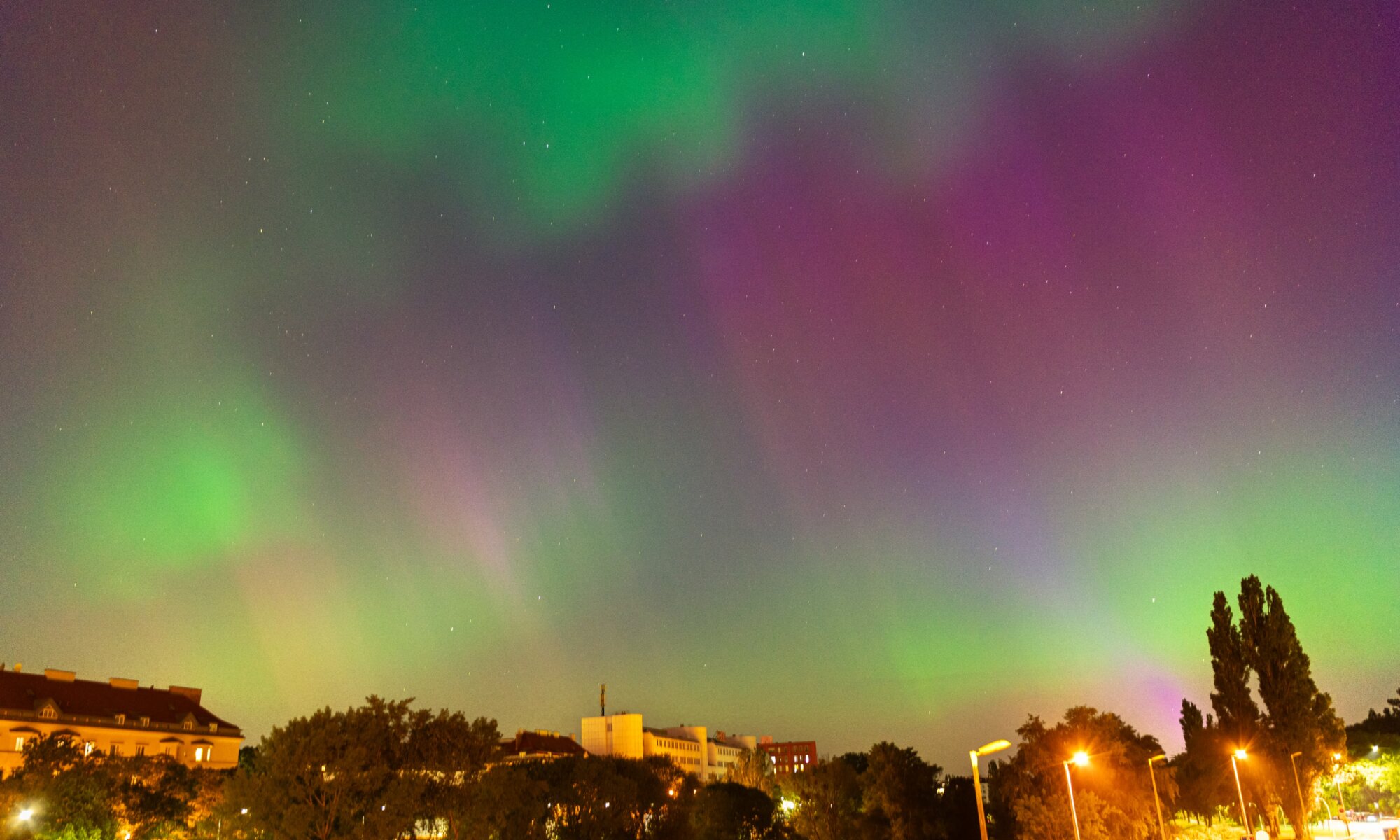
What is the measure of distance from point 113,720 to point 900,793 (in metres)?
85.6

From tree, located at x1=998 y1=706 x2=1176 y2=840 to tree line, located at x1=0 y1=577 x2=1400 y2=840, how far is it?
14 centimetres

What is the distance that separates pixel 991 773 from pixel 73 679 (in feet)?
323

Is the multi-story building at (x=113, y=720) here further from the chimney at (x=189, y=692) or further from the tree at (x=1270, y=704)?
the tree at (x=1270, y=704)

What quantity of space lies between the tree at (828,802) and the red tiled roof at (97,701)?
74978mm

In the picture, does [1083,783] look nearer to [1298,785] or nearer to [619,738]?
[1298,785]

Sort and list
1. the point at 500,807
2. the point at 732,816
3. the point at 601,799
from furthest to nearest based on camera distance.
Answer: the point at 732,816 → the point at 601,799 → the point at 500,807

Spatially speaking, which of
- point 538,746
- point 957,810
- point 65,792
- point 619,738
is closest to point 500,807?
point 65,792

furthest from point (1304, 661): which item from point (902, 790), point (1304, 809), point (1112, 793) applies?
point (902, 790)

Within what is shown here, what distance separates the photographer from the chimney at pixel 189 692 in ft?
389

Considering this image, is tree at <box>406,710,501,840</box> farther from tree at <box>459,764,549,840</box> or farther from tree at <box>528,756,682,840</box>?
tree at <box>528,756,682,840</box>

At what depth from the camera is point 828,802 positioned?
87750mm

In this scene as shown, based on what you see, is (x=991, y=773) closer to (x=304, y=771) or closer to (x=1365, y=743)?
(x=304, y=771)

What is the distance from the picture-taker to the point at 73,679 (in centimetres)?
10500

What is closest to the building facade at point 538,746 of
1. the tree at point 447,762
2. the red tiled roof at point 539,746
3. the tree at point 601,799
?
the red tiled roof at point 539,746
